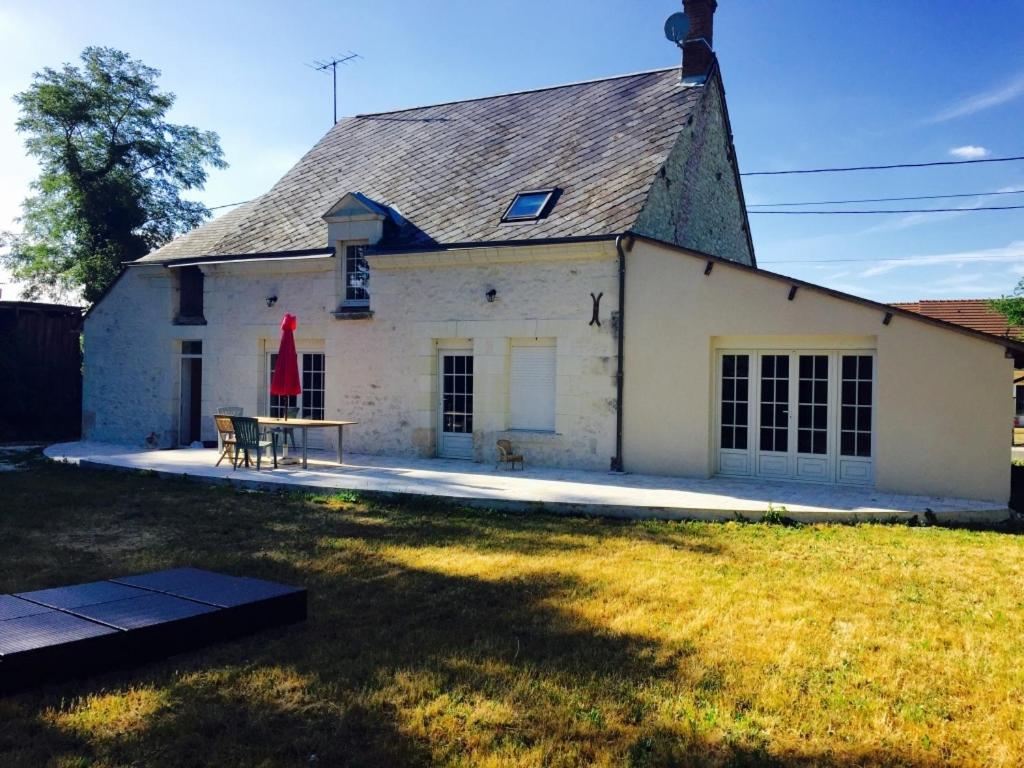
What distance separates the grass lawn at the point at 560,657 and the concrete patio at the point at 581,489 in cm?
108

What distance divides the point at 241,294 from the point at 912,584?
42.3ft

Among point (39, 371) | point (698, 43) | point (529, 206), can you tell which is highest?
point (698, 43)

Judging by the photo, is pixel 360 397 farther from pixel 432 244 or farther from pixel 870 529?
pixel 870 529

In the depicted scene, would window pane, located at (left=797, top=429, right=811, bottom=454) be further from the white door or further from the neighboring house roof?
the neighboring house roof

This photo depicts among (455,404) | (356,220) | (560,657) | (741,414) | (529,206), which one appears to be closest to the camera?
(560,657)

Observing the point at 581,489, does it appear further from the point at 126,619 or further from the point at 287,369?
the point at 126,619

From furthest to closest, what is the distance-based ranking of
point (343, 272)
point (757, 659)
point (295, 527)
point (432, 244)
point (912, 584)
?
point (343, 272) → point (432, 244) → point (295, 527) → point (912, 584) → point (757, 659)

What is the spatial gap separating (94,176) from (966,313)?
1277 inches

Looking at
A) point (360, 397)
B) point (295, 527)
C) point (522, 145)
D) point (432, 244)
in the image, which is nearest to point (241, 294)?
point (360, 397)

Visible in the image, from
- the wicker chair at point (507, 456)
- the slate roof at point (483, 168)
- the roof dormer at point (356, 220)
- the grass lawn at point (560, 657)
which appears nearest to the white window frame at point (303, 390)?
the slate roof at point (483, 168)

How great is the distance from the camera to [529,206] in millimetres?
13383

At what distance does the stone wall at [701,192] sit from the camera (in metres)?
13.1

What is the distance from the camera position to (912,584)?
6145mm

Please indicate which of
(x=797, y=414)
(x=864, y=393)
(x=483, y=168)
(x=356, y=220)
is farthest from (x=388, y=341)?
(x=864, y=393)
